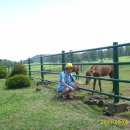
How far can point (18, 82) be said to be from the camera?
547 inches

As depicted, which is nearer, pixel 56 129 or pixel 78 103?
pixel 56 129

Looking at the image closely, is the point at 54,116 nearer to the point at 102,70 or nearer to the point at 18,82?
the point at 102,70

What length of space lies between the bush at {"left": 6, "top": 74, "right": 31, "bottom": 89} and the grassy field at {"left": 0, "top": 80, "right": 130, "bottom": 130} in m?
4.87

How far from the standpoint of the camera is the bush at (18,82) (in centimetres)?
1386

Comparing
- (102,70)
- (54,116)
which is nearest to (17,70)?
(102,70)

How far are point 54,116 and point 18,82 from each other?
24.1ft

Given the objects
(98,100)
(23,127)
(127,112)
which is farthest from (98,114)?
(23,127)

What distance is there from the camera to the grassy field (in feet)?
19.2

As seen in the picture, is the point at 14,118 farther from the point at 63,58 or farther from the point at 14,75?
the point at 14,75

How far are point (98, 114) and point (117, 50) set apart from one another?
1467 millimetres

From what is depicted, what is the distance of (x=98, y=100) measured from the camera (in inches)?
312

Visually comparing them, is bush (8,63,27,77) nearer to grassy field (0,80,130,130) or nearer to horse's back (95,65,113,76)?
horse's back (95,65,113,76)
